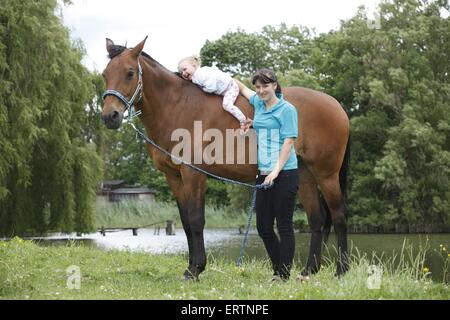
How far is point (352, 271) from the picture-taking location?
6.12 m

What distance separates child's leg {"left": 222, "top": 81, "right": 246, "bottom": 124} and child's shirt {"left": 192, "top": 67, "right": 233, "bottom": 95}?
0.22 ft

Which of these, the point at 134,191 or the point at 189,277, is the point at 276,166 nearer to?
the point at 189,277

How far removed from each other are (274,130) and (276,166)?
0.41 m

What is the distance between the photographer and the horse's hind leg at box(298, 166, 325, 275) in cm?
686

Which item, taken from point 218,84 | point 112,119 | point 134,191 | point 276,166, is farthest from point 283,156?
point 134,191

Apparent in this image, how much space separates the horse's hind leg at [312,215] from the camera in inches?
270

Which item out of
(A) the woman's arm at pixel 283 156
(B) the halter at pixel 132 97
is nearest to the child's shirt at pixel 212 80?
(B) the halter at pixel 132 97

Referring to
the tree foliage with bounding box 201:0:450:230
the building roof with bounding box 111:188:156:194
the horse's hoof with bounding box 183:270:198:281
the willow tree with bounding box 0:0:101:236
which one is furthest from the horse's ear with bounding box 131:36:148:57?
the building roof with bounding box 111:188:156:194

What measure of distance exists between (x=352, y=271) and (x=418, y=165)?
26249 millimetres

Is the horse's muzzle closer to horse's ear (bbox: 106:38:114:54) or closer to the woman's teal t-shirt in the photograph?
horse's ear (bbox: 106:38:114:54)

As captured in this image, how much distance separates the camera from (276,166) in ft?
17.7

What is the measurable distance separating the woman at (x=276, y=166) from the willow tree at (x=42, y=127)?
42.5 ft
